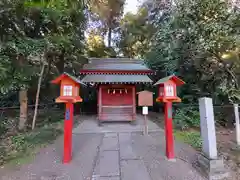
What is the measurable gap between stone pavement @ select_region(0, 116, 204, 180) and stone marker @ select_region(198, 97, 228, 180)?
23cm

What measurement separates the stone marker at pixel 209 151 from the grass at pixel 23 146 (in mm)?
4067

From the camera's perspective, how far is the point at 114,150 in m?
4.62

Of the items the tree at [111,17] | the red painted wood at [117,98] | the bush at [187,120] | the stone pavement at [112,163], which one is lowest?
the stone pavement at [112,163]

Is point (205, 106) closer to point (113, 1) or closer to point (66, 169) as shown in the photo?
point (66, 169)

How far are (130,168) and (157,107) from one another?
380 inches

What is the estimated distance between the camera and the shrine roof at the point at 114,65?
28.8 feet

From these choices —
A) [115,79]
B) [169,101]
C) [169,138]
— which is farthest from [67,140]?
[115,79]

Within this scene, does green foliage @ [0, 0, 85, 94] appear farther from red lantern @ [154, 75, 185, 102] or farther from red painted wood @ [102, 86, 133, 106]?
red lantern @ [154, 75, 185, 102]

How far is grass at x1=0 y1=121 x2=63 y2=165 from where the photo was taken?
164 inches

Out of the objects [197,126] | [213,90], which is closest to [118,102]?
[197,126]

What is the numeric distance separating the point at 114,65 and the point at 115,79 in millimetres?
1780

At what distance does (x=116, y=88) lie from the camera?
348 inches

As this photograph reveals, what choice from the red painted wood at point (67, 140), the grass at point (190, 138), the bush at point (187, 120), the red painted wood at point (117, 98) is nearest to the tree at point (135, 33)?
the red painted wood at point (117, 98)

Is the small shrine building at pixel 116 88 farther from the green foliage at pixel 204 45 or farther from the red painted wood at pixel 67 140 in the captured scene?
the red painted wood at pixel 67 140
